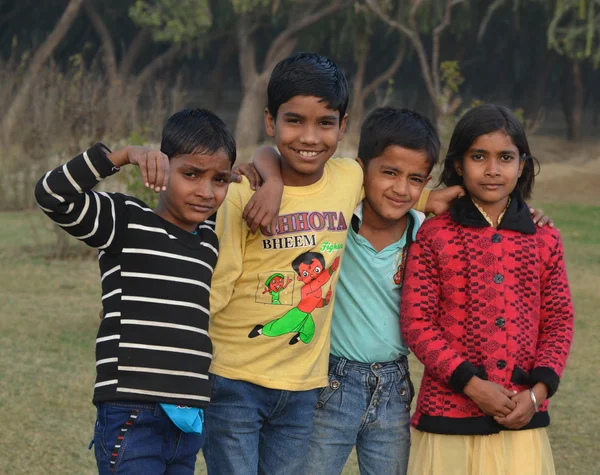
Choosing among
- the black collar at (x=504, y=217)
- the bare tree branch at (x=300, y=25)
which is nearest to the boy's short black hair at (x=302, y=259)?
the black collar at (x=504, y=217)

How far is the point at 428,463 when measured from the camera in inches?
96.9

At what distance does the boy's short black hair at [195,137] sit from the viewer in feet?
7.27

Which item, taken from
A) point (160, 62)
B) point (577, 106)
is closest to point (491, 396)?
point (160, 62)

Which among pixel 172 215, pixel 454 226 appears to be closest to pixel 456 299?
pixel 454 226

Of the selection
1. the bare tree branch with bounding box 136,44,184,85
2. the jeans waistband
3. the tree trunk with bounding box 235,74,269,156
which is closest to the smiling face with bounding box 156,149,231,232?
the jeans waistband

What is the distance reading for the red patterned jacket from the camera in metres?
2.40

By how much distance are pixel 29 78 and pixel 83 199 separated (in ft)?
38.7

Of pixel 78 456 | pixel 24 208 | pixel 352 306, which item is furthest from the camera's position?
pixel 24 208

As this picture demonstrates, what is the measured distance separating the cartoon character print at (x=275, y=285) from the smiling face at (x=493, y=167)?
21.8 inches

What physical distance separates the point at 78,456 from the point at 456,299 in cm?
214

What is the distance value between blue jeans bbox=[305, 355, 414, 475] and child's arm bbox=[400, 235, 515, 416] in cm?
12

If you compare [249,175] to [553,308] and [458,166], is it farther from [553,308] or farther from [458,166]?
[553,308]

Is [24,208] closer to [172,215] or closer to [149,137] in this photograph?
[149,137]

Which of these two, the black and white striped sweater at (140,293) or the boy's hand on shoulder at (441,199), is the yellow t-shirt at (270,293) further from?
the boy's hand on shoulder at (441,199)
